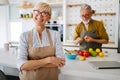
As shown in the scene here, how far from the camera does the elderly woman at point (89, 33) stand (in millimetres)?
2412

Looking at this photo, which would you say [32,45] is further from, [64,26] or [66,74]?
[64,26]

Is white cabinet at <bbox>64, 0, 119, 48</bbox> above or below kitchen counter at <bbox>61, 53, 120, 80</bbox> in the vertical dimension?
above

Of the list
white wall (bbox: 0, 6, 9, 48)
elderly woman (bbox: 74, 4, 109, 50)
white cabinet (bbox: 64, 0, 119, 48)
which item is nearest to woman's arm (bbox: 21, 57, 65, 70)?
elderly woman (bbox: 74, 4, 109, 50)

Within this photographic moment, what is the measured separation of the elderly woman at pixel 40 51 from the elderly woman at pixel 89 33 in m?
1.01

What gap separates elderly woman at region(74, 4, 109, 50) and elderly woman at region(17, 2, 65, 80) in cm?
101

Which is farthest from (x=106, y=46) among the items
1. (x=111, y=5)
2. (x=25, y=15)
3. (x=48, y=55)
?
(x=48, y=55)

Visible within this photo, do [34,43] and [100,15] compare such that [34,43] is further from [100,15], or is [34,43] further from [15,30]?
[15,30]

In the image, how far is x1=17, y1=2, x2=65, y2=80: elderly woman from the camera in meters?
1.33

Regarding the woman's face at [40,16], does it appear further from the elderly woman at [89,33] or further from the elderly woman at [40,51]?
the elderly woman at [89,33]

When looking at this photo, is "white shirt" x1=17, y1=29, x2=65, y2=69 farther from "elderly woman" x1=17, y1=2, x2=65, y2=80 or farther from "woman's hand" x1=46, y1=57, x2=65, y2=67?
"woman's hand" x1=46, y1=57, x2=65, y2=67

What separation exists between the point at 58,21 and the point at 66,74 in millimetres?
2737

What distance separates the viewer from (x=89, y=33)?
262 cm

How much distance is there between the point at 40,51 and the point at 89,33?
138 cm

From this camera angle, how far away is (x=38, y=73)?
1.38 meters
